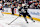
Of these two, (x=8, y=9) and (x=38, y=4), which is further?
(x=8, y=9)

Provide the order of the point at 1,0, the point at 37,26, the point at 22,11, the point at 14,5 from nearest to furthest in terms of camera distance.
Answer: the point at 37,26 → the point at 22,11 → the point at 14,5 → the point at 1,0

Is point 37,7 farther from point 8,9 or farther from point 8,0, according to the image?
point 8,0

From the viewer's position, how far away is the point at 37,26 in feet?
9.00

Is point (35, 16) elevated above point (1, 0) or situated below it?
below

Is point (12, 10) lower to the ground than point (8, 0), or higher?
lower

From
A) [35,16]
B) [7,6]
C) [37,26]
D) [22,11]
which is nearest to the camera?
[37,26]

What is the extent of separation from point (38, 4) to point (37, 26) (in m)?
2.48

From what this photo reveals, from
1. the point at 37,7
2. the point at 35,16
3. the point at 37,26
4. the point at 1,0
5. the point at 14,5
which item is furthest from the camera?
the point at 1,0

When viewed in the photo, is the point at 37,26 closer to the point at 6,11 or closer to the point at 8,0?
the point at 6,11

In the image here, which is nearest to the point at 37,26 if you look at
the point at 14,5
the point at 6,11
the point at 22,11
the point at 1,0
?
the point at 22,11

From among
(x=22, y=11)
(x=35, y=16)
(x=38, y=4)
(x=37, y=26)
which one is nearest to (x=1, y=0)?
(x=38, y=4)

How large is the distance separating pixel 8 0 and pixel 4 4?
1.38 feet

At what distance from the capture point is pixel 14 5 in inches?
225

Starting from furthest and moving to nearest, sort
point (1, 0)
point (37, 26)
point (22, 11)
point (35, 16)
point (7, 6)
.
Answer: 1. point (1, 0)
2. point (7, 6)
3. point (35, 16)
4. point (22, 11)
5. point (37, 26)
